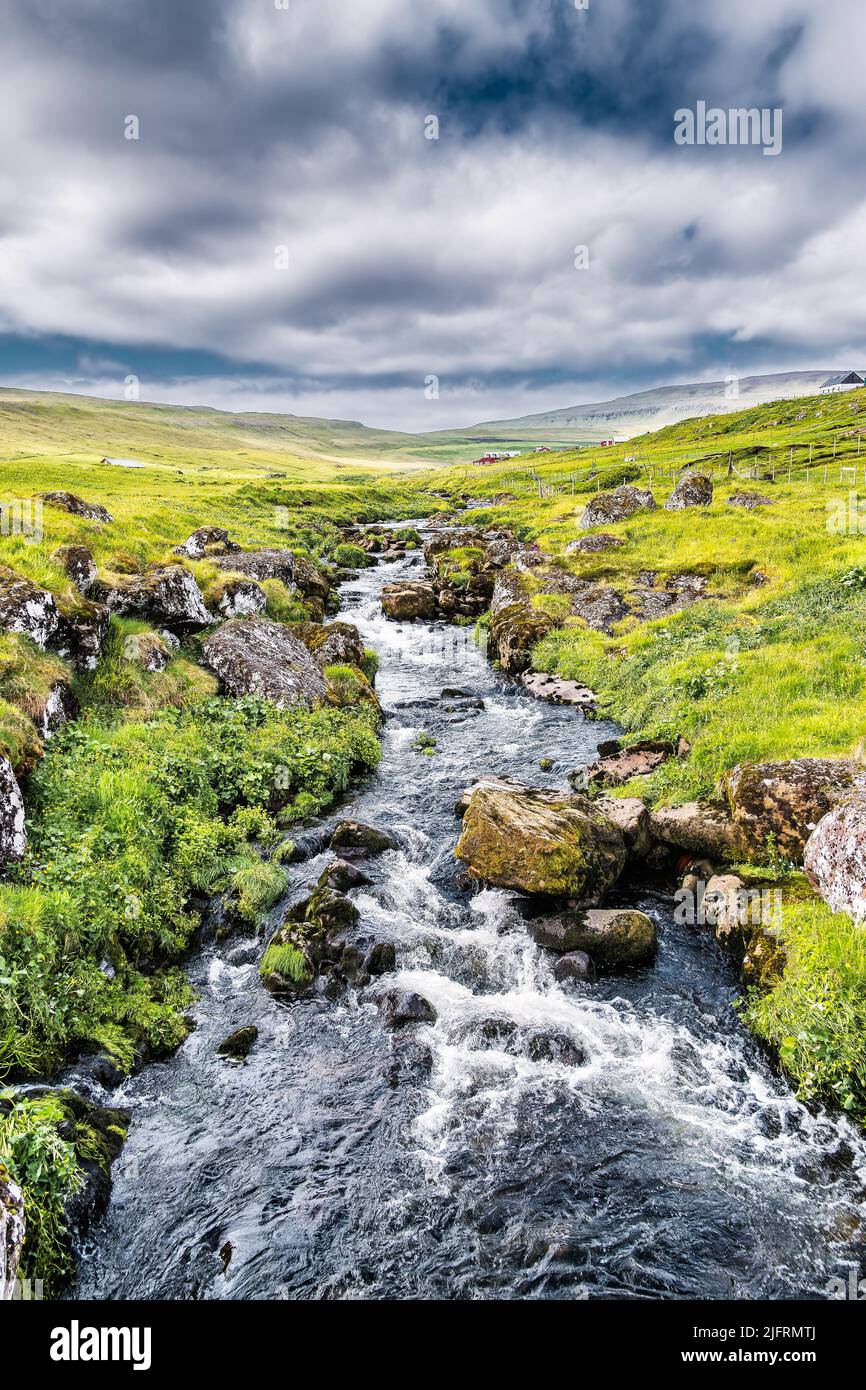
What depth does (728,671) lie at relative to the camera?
74.7 ft

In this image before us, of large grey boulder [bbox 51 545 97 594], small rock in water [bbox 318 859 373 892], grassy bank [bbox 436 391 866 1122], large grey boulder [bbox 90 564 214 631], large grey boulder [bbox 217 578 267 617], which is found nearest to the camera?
grassy bank [bbox 436 391 866 1122]

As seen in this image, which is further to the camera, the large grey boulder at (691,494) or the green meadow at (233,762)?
the large grey boulder at (691,494)

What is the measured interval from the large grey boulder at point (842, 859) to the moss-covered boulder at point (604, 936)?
3.54 meters

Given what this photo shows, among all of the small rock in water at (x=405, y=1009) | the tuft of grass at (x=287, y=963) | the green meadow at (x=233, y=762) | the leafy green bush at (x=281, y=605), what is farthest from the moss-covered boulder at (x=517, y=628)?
the small rock in water at (x=405, y=1009)

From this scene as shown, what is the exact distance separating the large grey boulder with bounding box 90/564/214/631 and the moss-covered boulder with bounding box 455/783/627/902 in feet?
48.2

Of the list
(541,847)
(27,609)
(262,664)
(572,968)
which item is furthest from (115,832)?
(572,968)

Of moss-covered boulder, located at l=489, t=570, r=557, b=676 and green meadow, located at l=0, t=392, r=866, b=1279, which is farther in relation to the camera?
moss-covered boulder, located at l=489, t=570, r=557, b=676

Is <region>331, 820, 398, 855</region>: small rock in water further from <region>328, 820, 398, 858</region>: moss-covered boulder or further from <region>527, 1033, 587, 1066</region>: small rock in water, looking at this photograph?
<region>527, 1033, 587, 1066</region>: small rock in water

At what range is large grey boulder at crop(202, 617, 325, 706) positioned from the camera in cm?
2372

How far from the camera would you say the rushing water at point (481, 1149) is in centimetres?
842

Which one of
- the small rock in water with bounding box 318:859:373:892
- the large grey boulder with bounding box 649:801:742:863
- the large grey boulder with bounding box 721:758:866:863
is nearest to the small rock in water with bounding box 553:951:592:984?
the large grey boulder with bounding box 649:801:742:863

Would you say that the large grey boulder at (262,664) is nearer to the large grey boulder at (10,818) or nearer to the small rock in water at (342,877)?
the small rock in water at (342,877)
